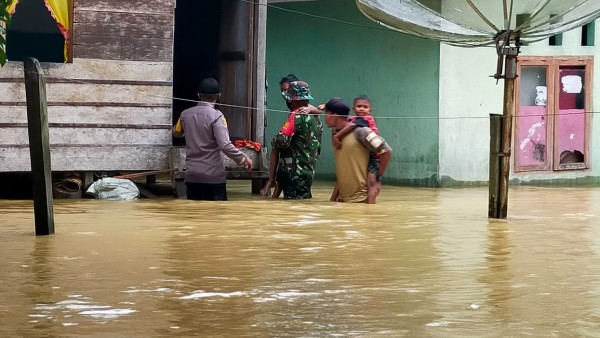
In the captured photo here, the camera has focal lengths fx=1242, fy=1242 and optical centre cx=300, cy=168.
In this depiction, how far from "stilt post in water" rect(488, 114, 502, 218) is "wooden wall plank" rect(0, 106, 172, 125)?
176 inches

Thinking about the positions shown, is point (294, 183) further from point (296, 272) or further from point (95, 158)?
point (296, 272)

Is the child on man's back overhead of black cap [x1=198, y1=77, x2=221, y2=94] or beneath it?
beneath

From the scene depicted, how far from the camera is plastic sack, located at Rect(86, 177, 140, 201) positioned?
14758 millimetres

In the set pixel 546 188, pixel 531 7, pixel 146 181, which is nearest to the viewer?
pixel 531 7

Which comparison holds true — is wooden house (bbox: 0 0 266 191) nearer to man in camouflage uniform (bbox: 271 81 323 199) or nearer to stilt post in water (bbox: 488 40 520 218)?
man in camouflage uniform (bbox: 271 81 323 199)

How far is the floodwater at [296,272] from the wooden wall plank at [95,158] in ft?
2.81

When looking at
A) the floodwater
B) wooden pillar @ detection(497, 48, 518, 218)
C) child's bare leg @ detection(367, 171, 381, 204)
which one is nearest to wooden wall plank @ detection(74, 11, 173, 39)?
the floodwater

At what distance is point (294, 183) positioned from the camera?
14.8 m

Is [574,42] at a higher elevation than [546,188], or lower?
higher

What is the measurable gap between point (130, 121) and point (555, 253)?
6651 millimetres

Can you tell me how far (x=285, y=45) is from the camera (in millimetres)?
20672

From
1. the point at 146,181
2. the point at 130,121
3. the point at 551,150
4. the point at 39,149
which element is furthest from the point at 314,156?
the point at 551,150

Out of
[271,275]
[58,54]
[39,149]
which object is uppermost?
[58,54]

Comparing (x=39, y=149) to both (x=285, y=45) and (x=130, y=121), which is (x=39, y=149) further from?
(x=285, y=45)
